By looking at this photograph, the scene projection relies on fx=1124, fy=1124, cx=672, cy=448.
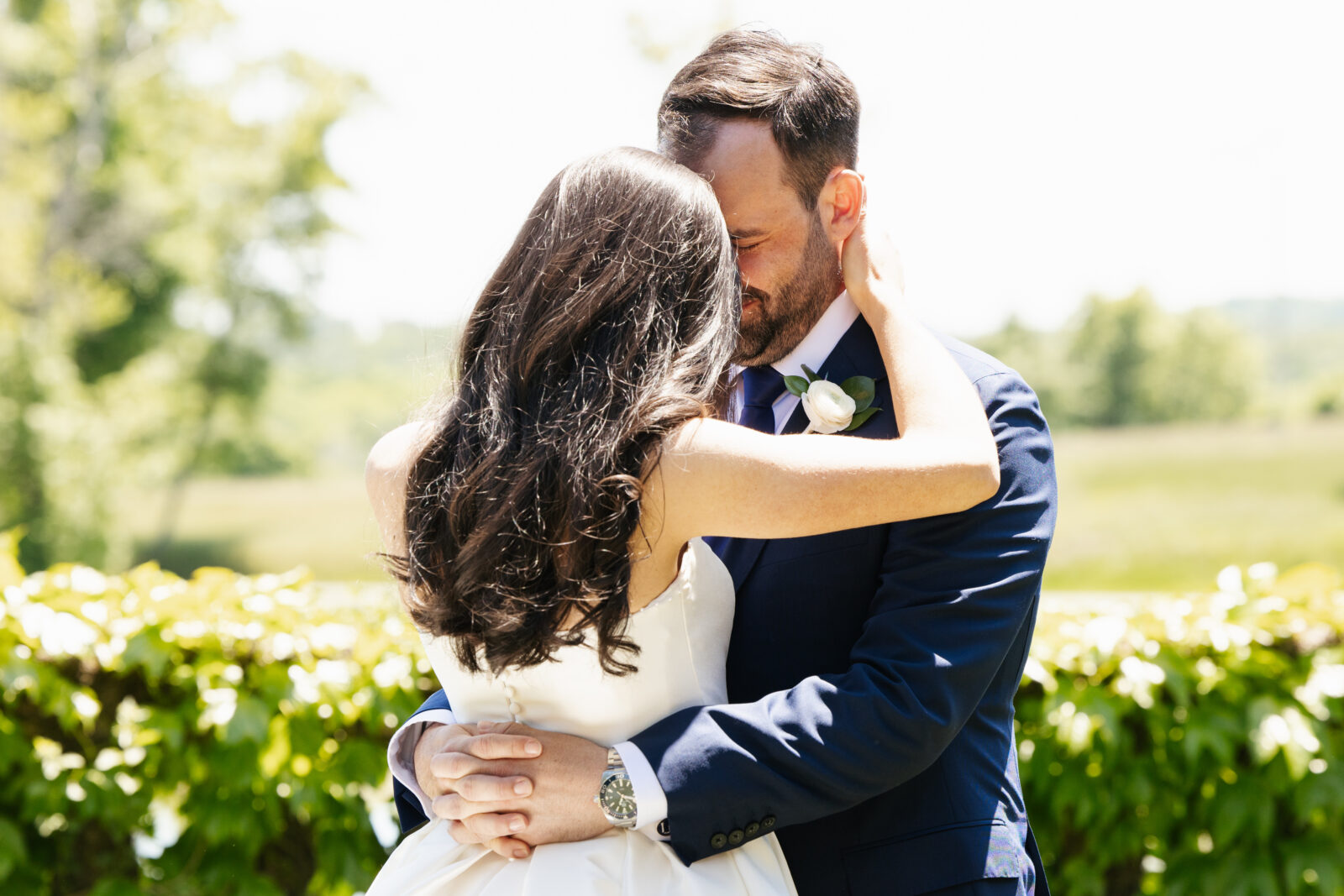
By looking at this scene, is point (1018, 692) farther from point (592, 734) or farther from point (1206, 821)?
point (592, 734)

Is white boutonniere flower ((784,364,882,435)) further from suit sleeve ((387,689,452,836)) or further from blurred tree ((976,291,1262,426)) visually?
blurred tree ((976,291,1262,426))

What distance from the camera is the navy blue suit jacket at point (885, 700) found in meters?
1.67

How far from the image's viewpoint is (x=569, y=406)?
5.35 ft

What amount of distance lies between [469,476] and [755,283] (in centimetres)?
89

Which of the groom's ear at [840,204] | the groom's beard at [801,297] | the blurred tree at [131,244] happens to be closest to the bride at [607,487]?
the groom's beard at [801,297]

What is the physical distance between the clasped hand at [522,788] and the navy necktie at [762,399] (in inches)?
33.2

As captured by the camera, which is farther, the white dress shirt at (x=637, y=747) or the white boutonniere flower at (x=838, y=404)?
the white boutonniere flower at (x=838, y=404)

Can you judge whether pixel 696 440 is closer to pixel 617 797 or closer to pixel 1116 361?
pixel 617 797

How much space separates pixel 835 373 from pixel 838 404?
0.19m

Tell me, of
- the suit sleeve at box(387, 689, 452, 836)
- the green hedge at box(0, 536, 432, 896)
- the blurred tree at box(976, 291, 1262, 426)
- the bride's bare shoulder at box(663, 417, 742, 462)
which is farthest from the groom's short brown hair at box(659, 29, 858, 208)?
the blurred tree at box(976, 291, 1262, 426)

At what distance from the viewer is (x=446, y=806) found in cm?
174

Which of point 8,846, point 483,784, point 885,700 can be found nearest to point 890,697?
point 885,700

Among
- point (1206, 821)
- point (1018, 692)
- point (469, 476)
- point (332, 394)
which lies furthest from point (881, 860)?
point (332, 394)

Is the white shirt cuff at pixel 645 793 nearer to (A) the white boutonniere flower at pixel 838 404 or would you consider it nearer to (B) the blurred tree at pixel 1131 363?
(A) the white boutonniere flower at pixel 838 404
